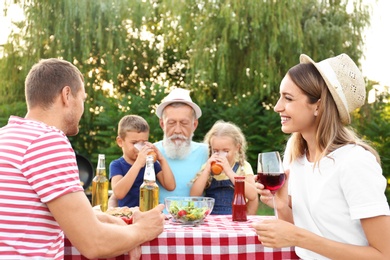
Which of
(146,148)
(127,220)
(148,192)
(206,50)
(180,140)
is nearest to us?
(127,220)

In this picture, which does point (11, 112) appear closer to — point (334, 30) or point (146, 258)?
point (334, 30)

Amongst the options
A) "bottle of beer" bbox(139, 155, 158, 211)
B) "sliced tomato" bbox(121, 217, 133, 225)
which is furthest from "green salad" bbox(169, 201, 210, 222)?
"sliced tomato" bbox(121, 217, 133, 225)

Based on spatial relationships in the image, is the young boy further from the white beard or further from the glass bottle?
the glass bottle

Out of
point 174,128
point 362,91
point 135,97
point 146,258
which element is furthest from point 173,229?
point 135,97

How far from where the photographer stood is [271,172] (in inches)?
95.7

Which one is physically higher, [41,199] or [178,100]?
[178,100]

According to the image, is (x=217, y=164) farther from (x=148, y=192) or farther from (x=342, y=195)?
(x=342, y=195)

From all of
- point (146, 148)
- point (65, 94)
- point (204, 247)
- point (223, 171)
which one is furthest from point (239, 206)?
point (65, 94)

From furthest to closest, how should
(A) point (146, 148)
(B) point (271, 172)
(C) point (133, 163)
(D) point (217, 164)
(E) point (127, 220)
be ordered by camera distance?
(C) point (133, 163) → (A) point (146, 148) → (D) point (217, 164) → (E) point (127, 220) → (B) point (271, 172)

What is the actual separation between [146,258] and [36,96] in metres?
0.88

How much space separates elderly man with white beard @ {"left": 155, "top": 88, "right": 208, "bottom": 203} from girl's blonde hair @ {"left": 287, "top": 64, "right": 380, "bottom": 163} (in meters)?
1.80

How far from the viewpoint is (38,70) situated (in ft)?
7.33

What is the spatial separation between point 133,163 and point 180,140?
41cm

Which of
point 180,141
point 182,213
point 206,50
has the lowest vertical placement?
point 182,213
